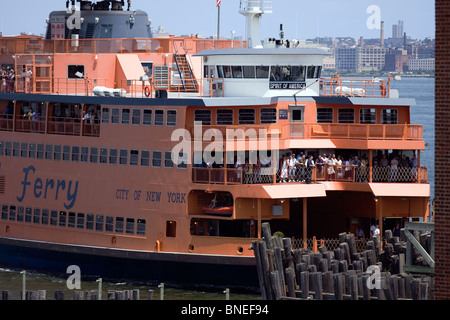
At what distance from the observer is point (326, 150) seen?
1847 inches

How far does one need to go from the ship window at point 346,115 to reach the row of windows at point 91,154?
244 inches

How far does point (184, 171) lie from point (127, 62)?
959cm

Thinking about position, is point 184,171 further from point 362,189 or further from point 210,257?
point 362,189

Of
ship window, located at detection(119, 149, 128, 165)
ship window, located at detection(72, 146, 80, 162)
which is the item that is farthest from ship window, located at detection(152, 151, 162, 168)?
ship window, located at detection(72, 146, 80, 162)

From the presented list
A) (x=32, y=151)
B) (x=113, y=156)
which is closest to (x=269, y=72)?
(x=113, y=156)

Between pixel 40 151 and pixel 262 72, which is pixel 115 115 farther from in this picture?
pixel 262 72

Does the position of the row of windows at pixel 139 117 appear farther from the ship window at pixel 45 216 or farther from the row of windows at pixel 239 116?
the ship window at pixel 45 216

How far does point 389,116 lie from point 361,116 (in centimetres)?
101

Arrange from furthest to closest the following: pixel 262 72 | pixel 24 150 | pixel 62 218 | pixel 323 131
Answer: pixel 24 150 → pixel 62 218 → pixel 262 72 → pixel 323 131

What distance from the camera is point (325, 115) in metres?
47.1

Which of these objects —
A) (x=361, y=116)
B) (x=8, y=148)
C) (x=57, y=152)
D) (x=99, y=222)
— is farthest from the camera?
(x=8, y=148)

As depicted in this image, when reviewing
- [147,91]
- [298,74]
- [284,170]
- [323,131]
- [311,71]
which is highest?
[311,71]

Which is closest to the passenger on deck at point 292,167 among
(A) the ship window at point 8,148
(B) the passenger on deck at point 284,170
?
(B) the passenger on deck at point 284,170

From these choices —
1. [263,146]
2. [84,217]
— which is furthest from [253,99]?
[84,217]
